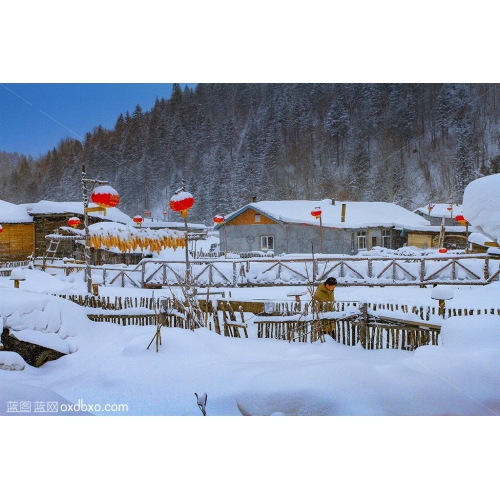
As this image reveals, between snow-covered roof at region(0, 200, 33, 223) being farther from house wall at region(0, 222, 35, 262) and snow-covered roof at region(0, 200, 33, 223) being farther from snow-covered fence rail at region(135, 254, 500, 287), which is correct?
snow-covered fence rail at region(135, 254, 500, 287)

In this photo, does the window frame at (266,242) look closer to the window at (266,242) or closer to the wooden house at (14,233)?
the window at (266,242)

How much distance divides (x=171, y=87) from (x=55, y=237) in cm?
194

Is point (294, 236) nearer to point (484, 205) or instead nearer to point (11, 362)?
point (484, 205)

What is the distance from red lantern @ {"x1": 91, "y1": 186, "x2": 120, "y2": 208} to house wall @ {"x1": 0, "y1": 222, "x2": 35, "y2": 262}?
2.05 ft

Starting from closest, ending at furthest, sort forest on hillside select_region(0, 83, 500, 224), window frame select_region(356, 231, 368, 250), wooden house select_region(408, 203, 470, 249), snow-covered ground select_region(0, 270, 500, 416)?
1. snow-covered ground select_region(0, 270, 500, 416)
2. forest on hillside select_region(0, 83, 500, 224)
3. wooden house select_region(408, 203, 470, 249)
4. window frame select_region(356, 231, 368, 250)

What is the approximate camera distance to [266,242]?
4.89m

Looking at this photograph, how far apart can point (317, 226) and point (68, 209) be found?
285cm

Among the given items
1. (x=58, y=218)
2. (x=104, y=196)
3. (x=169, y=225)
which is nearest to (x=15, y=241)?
(x=58, y=218)

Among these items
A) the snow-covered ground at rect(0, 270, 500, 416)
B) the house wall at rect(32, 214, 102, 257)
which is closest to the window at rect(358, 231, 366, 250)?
the snow-covered ground at rect(0, 270, 500, 416)

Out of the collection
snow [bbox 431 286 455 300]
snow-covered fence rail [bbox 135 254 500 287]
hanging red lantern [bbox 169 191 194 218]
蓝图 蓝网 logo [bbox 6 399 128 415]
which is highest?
hanging red lantern [bbox 169 191 194 218]

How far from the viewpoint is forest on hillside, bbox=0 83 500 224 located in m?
2.93

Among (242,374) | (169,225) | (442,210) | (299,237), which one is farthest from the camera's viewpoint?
(299,237)

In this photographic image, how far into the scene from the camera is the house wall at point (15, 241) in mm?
3090

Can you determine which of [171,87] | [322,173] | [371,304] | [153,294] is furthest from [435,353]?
[171,87]
